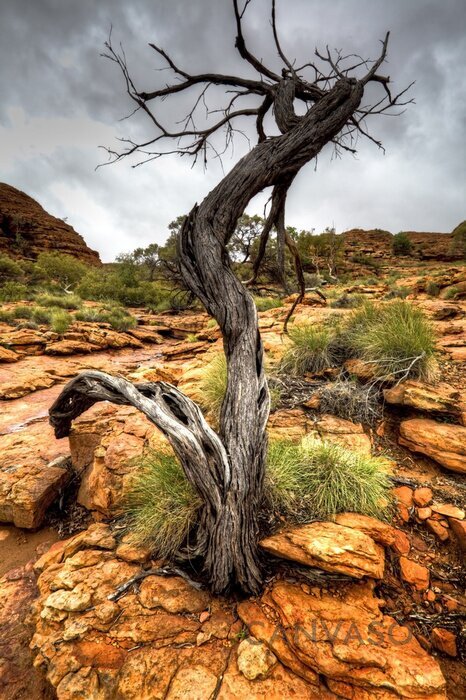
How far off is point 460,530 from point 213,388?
3298 mm

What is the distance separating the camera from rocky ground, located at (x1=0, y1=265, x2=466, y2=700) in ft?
5.28

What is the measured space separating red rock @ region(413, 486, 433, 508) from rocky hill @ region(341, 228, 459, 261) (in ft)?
131

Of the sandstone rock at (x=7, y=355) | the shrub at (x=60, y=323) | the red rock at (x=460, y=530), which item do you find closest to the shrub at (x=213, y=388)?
the red rock at (x=460, y=530)

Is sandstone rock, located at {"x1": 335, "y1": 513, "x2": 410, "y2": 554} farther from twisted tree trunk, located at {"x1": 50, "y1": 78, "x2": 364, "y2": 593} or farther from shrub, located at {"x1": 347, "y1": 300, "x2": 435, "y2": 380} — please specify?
shrub, located at {"x1": 347, "y1": 300, "x2": 435, "y2": 380}

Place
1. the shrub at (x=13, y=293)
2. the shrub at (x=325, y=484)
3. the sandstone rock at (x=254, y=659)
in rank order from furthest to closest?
the shrub at (x=13, y=293) < the shrub at (x=325, y=484) < the sandstone rock at (x=254, y=659)

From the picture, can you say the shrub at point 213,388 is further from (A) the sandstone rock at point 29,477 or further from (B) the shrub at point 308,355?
(A) the sandstone rock at point 29,477

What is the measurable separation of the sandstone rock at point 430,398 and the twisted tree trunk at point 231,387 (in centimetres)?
214

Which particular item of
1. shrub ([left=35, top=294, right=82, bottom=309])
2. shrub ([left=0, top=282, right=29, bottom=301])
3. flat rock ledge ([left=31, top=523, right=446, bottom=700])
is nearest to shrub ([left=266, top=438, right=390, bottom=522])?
flat rock ledge ([left=31, top=523, right=446, bottom=700])

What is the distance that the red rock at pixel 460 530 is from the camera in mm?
2252

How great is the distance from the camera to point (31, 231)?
1724 inches

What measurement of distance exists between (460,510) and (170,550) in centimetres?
241

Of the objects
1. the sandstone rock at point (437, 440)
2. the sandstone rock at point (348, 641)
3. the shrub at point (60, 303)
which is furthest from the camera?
the shrub at point (60, 303)

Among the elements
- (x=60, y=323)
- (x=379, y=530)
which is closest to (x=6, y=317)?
(x=60, y=323)

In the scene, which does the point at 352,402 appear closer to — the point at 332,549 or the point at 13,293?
the point at 332,549
